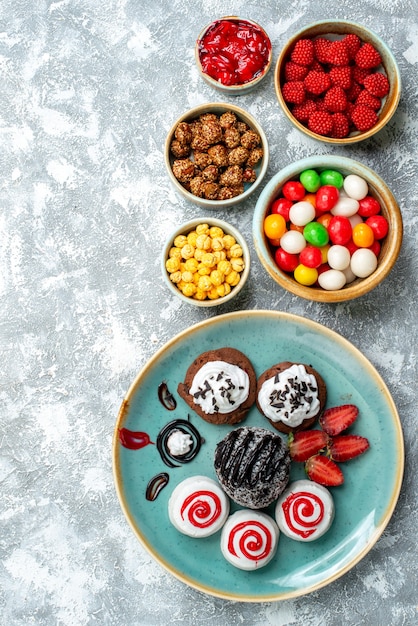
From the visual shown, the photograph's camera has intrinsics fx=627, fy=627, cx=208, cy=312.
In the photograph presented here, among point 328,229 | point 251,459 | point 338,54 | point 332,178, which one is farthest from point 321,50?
point 251,459

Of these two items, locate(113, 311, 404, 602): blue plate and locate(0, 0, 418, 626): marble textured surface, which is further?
locate(0, 0, 418, 626): marble textured surface

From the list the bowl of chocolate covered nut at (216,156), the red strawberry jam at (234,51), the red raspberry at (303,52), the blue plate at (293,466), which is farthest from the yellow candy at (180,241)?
the red raspberry at (303,52)

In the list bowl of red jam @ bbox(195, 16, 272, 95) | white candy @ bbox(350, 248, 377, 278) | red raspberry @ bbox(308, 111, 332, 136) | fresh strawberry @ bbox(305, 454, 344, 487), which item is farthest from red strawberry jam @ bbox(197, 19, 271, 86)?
fresh strawberry @ bbox(305, 454, 344, 487)

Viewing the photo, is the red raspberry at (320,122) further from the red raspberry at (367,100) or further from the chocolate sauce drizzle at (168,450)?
the chocolate sauce drizzle at (168,450)

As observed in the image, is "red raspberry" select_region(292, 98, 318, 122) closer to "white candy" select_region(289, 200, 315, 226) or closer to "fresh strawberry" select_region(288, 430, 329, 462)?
"white candy" select_region(289, 200, 315, 226)

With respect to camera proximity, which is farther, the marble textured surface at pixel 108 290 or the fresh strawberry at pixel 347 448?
the marble textured surface at pixel 108 290

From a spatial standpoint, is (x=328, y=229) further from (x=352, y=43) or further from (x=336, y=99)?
(x=352, y=43)
